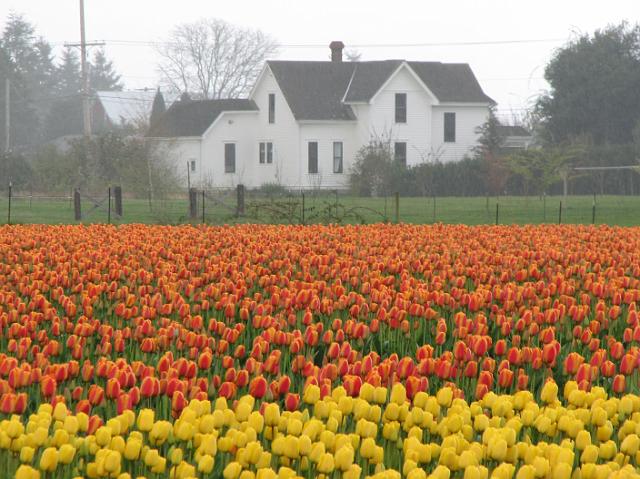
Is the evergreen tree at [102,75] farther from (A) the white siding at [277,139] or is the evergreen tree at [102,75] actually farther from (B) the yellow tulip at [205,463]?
(B) the yellow tulip at [205,463]

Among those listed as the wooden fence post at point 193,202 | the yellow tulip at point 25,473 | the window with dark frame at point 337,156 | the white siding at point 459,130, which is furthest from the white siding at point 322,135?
the yellow tulip at point 25,473

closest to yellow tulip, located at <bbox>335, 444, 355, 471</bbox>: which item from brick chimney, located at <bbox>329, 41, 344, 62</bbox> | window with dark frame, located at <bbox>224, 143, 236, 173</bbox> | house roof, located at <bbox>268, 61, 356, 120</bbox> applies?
house roof, located at <bbox>268, 61, 356, 120</bbox>

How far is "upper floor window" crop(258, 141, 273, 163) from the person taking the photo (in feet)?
179

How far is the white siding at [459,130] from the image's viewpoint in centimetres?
5453

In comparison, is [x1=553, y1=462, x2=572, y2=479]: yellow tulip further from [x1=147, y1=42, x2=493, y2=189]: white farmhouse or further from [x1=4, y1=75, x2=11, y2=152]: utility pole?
[x1=4, y1=75, x2=11, y2=152]: utility pole

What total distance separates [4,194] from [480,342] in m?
42.5

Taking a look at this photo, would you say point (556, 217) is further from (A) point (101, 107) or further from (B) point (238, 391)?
(A) point (101, 107)

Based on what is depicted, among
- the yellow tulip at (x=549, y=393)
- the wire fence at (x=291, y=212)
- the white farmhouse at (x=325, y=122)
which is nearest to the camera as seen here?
the yellow tulip at (x=549, y=393)

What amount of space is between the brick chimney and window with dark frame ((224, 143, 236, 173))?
23.9ft

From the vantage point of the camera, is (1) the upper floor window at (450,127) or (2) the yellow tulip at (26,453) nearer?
(2) the yellow tulip at (26,453)

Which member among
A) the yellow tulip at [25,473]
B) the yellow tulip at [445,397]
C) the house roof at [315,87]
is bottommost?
the yellow tulip at [25,473]

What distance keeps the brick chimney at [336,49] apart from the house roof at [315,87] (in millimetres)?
1503

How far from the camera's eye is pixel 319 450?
4.15 m

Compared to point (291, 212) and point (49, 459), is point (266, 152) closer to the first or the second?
point (291, 212)
